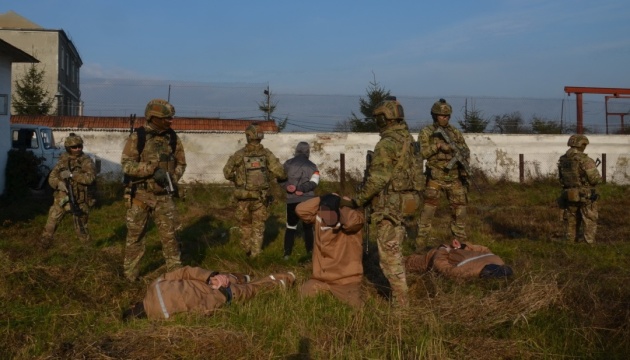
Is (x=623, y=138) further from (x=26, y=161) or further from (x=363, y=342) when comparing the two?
(x=363, y=342)

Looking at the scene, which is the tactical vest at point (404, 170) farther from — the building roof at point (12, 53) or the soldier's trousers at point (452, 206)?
the building roof at point (12, 53)

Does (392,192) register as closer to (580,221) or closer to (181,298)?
(181,298)

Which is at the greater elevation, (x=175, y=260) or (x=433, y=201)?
(x=433, y=201)

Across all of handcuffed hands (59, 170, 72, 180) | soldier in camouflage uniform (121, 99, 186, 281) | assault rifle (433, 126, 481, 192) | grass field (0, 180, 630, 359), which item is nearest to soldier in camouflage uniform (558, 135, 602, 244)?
grass field (0, 180, 630, 359)


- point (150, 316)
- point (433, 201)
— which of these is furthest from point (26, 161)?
point (150, 316)

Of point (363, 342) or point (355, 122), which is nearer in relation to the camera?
point (363, 342)

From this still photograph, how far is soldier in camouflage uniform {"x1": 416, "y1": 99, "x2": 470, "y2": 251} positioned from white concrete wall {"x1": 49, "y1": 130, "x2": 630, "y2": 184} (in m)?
10.7

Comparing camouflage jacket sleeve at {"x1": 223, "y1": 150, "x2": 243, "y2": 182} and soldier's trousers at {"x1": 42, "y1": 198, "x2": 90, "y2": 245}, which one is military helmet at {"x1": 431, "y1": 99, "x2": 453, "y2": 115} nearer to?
camouflage jacket sleeve at {"x1": 223, "y1": 150, "x2": 243, "y2": 182}

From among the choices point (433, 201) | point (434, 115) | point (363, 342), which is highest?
point (434, 115)

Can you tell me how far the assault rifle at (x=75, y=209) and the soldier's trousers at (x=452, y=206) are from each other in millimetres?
5079

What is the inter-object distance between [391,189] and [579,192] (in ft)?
18.3

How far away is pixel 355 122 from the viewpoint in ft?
78.8

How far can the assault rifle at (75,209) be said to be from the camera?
9758 millimetres

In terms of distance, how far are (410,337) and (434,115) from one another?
4.93m
